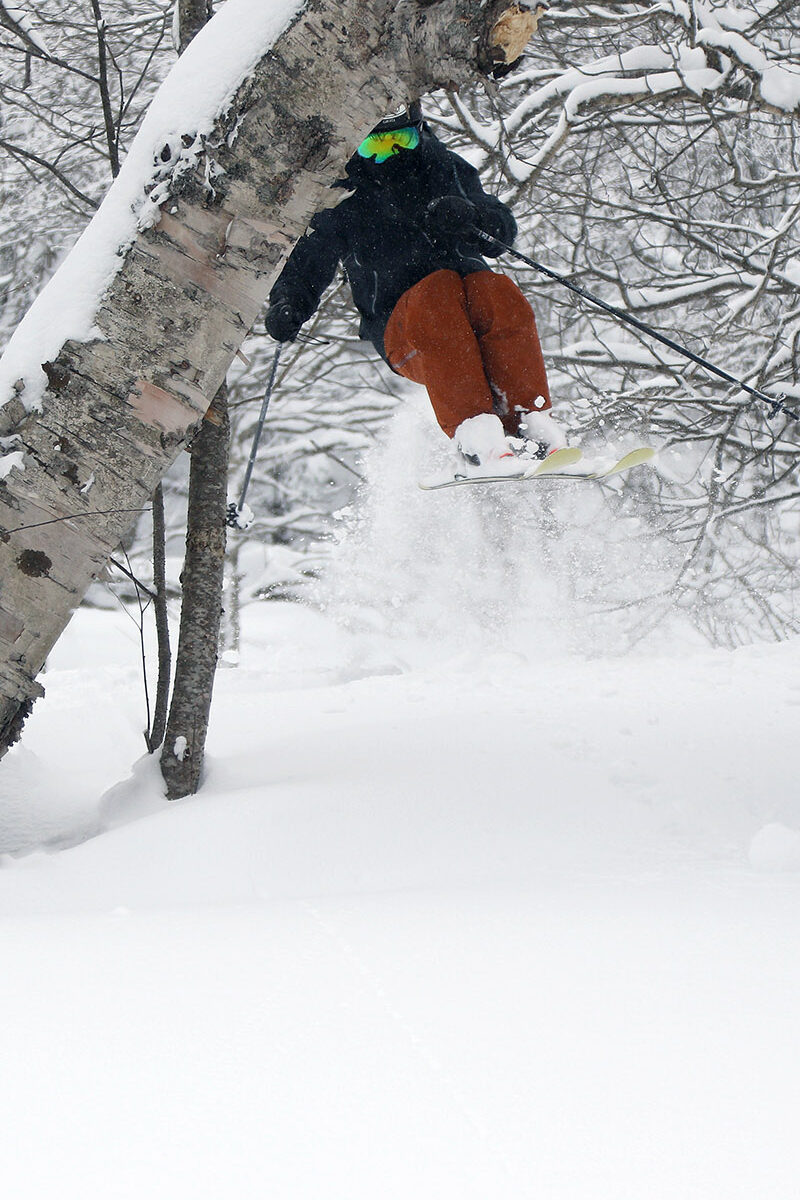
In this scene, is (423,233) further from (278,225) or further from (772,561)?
(772,561)

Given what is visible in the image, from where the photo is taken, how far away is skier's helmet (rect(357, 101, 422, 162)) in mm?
2721

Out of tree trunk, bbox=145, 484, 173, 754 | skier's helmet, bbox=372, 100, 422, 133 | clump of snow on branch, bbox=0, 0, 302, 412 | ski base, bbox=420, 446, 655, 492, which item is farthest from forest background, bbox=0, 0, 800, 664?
ski base, bbox=420, 446, 655, 492

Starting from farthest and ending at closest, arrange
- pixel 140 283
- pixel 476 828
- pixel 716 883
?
pixel 476 828
pixel 140 283
pixel 716 883

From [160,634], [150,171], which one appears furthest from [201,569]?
[150,171]

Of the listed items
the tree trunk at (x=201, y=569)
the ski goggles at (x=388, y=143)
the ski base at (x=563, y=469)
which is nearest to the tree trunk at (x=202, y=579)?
the tree trunk at (x=201, y=569)

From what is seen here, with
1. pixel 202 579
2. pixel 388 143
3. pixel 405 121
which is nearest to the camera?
pixel 405 121

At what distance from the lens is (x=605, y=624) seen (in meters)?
11.9

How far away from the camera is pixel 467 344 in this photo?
2805 mm

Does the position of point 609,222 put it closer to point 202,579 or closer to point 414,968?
point 202,579

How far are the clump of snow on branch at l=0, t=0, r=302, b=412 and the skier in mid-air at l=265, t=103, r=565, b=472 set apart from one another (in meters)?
1.16

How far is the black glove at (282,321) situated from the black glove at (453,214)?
1.76ft

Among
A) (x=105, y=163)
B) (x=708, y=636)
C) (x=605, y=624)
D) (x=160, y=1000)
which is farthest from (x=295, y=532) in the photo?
(x=160, y=1000)

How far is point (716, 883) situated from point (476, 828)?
0.60 metres

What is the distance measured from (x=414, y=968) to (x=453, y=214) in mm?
2298
